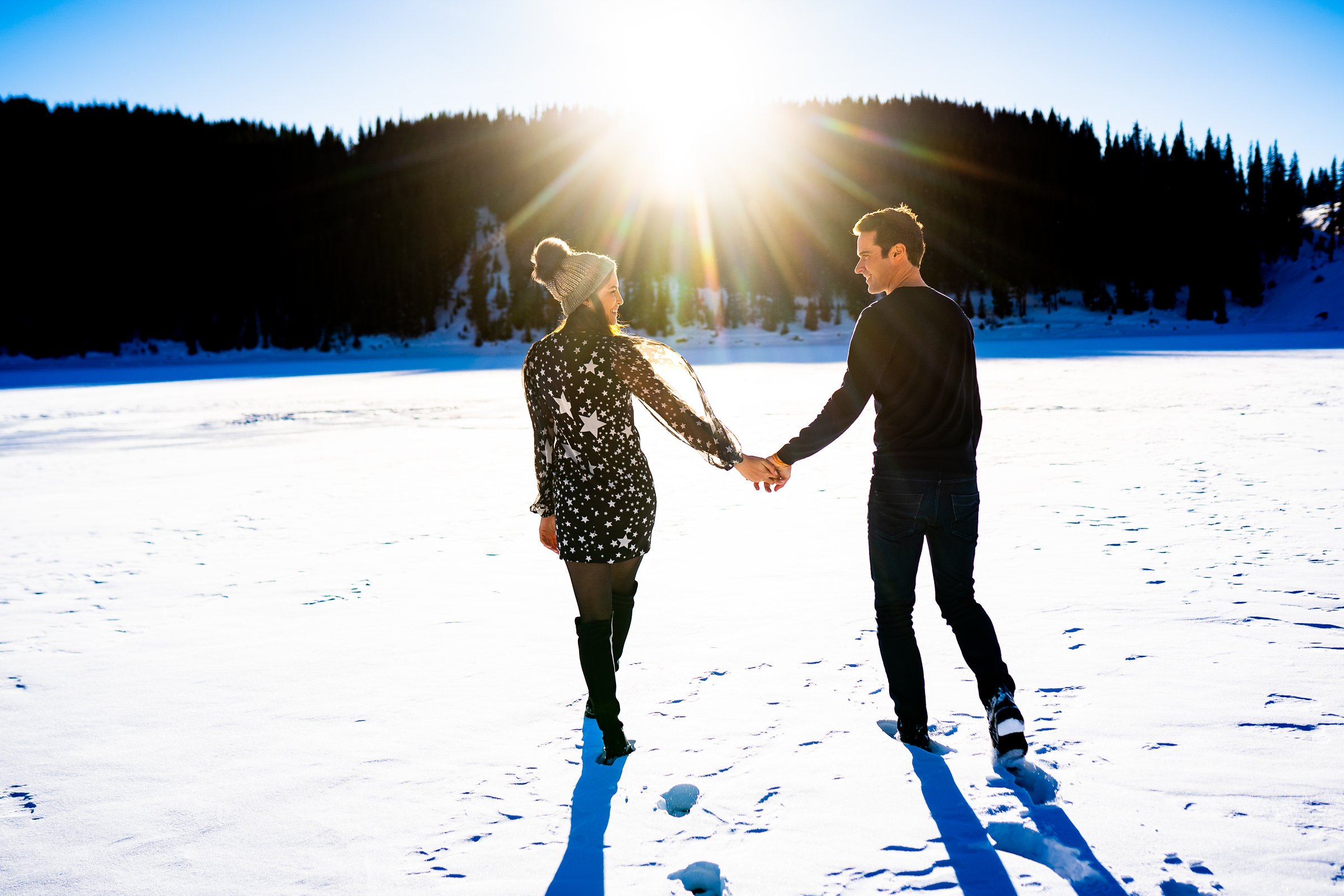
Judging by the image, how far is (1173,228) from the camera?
7344cm

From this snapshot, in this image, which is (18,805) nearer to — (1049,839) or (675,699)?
(675,699)

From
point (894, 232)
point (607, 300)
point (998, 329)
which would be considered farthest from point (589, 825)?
point (998, 329)

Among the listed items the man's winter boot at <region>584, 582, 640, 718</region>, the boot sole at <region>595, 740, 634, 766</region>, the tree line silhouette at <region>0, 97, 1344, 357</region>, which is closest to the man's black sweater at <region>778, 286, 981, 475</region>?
the man's winter boot at <region>584, 582, 640, 718</region>

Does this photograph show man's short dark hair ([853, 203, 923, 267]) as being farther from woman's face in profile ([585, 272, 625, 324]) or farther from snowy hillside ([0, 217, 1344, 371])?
snowy hillside ([0, 217, 1344, 371])

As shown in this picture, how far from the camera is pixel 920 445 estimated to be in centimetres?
283

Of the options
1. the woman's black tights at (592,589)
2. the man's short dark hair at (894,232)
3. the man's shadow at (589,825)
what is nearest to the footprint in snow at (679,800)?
the man's shadow at (589,825)

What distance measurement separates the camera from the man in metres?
2.82

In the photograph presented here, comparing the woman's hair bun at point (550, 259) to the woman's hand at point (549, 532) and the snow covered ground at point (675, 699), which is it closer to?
the woman's hand at point (549, 532)

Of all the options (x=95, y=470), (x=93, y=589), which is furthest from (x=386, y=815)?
(x=95, y=470)

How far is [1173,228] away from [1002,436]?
7820 cm

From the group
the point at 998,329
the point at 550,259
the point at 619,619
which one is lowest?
the point at 619,619

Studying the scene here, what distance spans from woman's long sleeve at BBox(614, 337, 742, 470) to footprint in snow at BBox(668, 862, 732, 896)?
140cm

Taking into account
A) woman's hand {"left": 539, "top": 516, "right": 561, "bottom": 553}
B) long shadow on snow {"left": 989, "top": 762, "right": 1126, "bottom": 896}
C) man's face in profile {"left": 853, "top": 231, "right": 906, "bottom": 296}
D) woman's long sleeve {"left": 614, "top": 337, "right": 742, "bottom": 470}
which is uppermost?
man's face in profile {"left": 853, "top": 231, "right": 906, "bottom": 296}

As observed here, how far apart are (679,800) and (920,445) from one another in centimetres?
160
